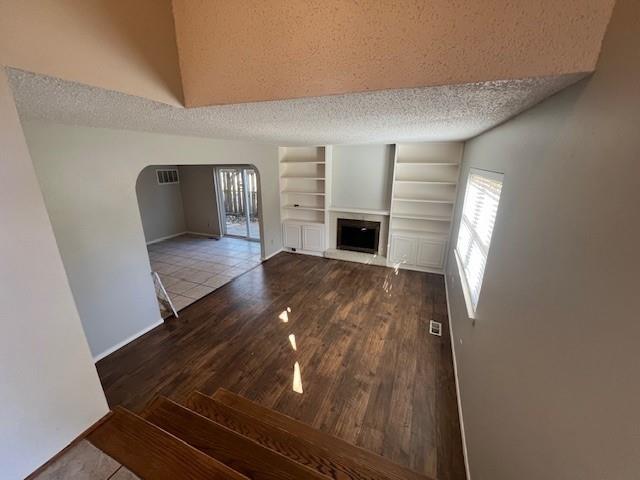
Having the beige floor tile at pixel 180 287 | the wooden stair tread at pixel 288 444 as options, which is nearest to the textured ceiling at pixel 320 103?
the wooden stair tread at pixel 288 444

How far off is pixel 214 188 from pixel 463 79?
6.69 meters

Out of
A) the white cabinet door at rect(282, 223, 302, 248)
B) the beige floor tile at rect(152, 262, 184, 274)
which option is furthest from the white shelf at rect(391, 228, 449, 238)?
the beige floor tile at rect(152, 262, 184, 274)

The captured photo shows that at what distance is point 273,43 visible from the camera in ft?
3.43

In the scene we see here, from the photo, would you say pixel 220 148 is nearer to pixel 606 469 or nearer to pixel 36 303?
pixel 36 303

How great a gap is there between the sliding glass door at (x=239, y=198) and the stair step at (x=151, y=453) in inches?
214

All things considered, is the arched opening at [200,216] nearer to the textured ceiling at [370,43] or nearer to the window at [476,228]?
the window at [476,228]

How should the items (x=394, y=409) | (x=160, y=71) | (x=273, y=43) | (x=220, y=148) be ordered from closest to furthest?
1. (x=273, y=43)
2. (x=160, y=71)
3. (x=394, y=409)
4. (x=220, y=148)

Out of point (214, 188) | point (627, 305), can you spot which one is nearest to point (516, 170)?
point (627, 305)

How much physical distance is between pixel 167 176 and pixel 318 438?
706 centimetres

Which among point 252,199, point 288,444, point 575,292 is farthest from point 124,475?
point 252,199

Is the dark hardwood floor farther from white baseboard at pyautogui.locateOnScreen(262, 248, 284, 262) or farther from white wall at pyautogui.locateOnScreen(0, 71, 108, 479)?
white wall at pyautogui.locateOnScreen(0, 71, 108, 479)

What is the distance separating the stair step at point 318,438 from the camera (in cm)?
148

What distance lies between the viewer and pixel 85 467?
929 mm

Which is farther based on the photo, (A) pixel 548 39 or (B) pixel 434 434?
(B) pixel 434 434
